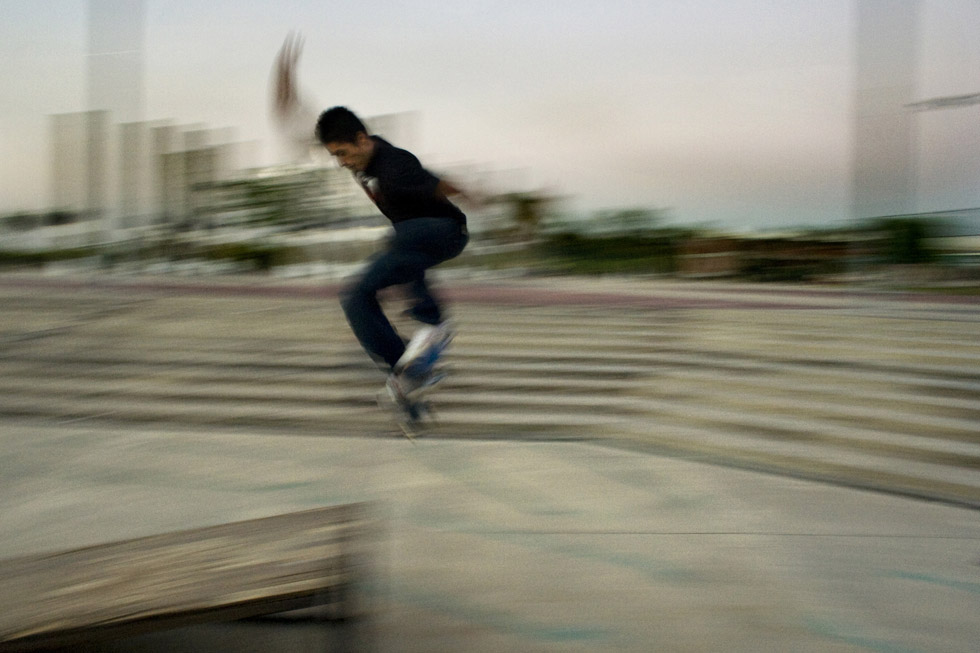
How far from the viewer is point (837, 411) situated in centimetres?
426

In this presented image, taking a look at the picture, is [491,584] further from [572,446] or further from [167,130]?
[167,130]

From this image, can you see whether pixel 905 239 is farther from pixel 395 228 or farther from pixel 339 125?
pixel 339 125

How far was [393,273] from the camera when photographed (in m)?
3.62

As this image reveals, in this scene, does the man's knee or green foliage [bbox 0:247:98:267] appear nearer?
the man's knee

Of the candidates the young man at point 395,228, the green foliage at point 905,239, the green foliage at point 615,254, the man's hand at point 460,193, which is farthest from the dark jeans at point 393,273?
the green foliage at point 615,254

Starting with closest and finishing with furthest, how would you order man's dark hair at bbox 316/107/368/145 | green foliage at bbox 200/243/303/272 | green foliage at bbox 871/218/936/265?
man's dark hair at bbox 316/107/368/145 < green foliage at bbox 871/218/936/265 < green foliage at bbox 200/243/303/272

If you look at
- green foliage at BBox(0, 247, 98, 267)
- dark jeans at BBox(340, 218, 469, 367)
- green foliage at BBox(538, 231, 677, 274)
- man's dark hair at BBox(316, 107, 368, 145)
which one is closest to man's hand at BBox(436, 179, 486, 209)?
dark jeans at BBox(340, 218, 469, 367)

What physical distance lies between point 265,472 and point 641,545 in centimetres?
158

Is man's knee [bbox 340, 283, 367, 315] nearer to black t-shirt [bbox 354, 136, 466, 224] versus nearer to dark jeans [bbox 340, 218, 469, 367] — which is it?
dark jeans [bbox 340, 218, 469, 367]

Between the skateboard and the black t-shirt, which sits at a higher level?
the black t-shirt

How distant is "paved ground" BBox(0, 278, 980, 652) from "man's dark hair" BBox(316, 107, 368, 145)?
130 centimetres

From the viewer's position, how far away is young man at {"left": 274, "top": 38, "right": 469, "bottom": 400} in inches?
141

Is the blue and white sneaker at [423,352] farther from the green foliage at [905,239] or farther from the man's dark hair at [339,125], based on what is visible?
the green foliage at [905,239]

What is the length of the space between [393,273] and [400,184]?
1.19 ft
